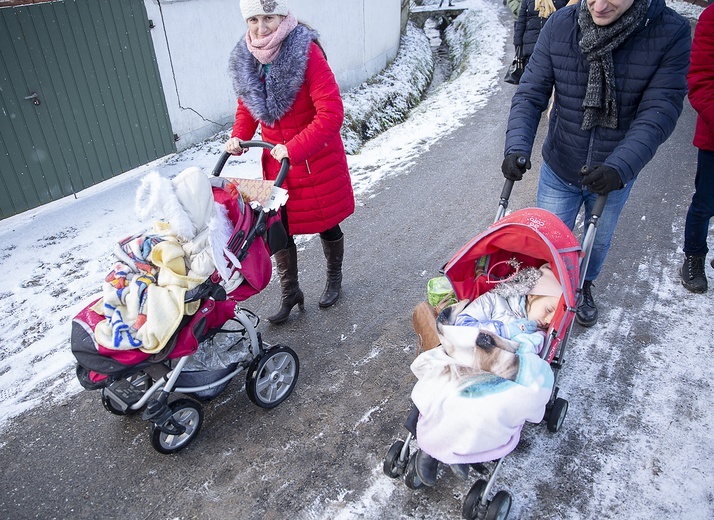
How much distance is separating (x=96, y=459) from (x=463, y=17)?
1791cm

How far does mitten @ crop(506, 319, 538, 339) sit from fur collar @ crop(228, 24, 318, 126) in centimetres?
185

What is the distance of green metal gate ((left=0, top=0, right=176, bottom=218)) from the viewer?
5047 millimetres

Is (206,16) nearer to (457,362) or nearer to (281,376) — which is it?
(281,376)

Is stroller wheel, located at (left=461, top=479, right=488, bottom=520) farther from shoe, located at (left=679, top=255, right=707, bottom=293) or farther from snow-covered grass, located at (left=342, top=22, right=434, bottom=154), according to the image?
snow-covered grass, located at (left=342, top=22, right=434, bottom=154)

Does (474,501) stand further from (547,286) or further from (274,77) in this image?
(274,77)

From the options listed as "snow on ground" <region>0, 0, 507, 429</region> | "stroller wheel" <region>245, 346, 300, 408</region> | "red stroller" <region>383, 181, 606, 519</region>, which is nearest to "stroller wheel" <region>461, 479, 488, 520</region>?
"red stroller" <region>383, 181, 606, 519</region>

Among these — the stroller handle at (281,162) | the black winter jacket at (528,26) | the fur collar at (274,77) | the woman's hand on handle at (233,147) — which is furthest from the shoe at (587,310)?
the black winter jacket at (528,26)

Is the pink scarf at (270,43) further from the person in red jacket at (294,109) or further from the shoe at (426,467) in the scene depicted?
the shoe at (426,467)

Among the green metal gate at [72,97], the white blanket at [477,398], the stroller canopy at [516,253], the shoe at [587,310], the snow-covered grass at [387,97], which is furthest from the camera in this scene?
the snow-covered grass at [387,97]

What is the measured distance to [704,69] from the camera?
320 centimetres

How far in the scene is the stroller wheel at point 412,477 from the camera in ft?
8.08

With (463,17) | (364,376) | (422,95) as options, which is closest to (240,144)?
(364,376)

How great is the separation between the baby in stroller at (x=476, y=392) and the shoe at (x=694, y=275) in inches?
88.4

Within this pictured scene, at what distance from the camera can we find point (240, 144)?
3230mm
